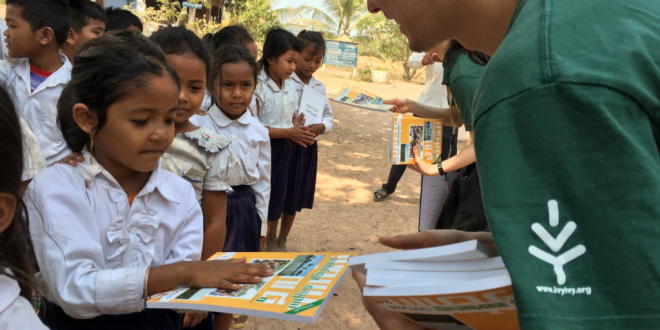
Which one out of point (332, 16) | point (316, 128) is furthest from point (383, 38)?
point (316, 128)

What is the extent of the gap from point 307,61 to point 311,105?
47cm

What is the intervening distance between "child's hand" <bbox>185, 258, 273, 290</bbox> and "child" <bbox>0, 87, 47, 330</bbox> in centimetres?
41

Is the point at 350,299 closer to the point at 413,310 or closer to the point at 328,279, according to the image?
the point at 328,279

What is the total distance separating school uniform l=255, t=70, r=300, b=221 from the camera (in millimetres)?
3729

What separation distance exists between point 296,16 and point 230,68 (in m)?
22.0

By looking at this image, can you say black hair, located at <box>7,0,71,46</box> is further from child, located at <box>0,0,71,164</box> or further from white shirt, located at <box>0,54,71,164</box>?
white shirt, located at <box>0,54,71,164</box>

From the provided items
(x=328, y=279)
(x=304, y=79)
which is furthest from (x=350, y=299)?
(x=328, y=279)

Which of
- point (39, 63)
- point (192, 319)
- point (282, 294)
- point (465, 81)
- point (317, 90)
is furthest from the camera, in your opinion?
point (317, 90)

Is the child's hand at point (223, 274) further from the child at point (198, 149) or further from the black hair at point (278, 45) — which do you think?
Result: the black hair at point (278, 45)

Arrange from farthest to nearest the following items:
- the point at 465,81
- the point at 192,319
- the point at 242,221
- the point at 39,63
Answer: the point at 39,63
the point at 242,221
the point at 465,81
the point at 192,319

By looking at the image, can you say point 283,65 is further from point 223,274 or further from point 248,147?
point 223,274

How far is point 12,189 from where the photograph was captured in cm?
98

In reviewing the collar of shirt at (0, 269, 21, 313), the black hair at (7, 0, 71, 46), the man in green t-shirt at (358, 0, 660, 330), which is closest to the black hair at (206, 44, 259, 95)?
the black hair at (7, 0, 71, 46)

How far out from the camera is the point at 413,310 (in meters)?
0.84
